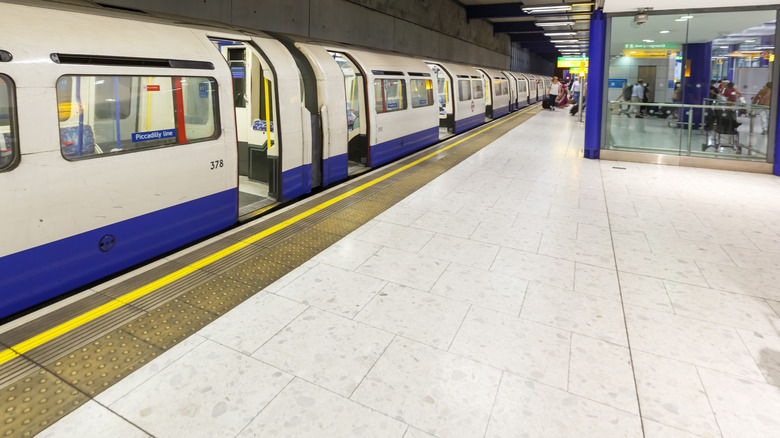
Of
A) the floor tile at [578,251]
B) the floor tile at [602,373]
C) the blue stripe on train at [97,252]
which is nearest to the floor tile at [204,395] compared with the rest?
the blue stripe on train at [97,252]

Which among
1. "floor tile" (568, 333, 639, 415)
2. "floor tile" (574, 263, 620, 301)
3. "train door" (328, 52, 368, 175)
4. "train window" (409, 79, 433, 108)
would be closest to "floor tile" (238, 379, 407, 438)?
"floor tile" (568, 333, 639, 415)

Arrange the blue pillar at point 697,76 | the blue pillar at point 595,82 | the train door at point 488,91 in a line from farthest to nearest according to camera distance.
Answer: the train door at point 488,91 < the blue pillar at point 595,82 < the blue pillar at point 697,76

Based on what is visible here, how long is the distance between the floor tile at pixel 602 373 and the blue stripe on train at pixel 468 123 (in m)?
11.3

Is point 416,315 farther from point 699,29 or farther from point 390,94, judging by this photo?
point 699,29

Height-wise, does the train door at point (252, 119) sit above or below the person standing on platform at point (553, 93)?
below

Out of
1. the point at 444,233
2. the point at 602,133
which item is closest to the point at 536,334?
the point at 444,233

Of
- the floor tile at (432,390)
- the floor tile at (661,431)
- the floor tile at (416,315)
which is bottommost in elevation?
the floor tile at (661,431)

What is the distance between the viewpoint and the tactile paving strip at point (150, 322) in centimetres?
247

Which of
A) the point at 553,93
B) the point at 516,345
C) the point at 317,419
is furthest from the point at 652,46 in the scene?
the point at 553,93

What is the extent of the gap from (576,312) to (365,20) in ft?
37.8

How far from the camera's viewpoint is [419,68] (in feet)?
34.7

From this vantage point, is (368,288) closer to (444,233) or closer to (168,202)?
(444,233)

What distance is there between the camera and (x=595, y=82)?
Result: 9766 millimetres

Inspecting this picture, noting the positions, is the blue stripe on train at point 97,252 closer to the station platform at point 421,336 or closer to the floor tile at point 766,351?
the station platform at point 421,336
